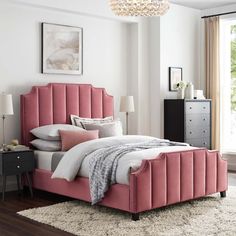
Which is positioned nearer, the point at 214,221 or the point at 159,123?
the point at 214,221

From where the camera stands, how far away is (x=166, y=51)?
7.28 meters

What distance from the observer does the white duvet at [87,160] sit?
441 cm

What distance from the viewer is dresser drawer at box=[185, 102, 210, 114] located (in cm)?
698

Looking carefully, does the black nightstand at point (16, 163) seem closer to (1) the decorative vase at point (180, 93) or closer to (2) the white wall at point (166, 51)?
(2) the white wall at point (166, 51)

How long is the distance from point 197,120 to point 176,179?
2565mm

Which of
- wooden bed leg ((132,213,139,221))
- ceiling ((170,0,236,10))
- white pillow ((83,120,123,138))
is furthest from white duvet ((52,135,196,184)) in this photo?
ceiling ((170,0,236,10))

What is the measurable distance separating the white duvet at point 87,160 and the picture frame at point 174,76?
7.52ft

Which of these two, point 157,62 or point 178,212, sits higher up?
point 157,62

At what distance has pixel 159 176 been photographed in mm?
4508

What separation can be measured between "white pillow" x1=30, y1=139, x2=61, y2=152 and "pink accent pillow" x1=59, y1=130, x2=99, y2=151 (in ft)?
0.33

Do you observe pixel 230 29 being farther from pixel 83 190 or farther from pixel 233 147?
pixel 83 190

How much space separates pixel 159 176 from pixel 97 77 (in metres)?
2.67

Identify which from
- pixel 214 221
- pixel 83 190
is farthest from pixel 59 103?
pixel 214 221

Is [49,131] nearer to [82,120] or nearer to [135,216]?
[82,120]
